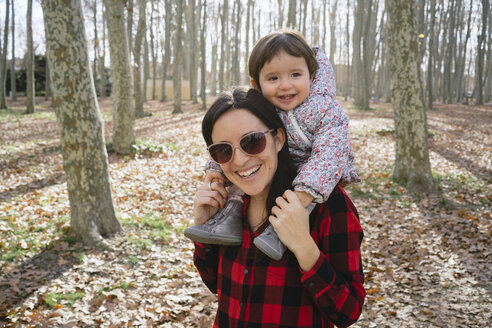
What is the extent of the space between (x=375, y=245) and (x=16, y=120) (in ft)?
61.7

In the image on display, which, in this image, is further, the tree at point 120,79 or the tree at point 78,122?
the tree at point 120,79

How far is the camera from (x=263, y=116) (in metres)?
1.54

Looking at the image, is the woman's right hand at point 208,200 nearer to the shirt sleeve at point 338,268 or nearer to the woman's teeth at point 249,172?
the woman's teeth at point 249,172

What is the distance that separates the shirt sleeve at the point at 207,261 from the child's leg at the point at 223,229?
0.58 feet

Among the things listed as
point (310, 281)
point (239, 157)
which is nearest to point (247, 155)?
point (239, 157)

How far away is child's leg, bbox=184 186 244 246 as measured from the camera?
4.99 feet

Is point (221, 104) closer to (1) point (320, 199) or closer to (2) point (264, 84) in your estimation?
(2) point (264, 84)

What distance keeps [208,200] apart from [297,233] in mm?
516

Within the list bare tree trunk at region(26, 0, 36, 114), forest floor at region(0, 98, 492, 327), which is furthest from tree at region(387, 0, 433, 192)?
bare tree trunk at region(26, 0, 36, 114)

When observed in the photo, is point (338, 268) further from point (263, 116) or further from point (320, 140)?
point (263, 116)

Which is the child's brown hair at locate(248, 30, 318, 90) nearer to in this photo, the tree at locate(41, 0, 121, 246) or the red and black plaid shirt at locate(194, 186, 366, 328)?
the red and black plaid shirt at locate(194, 186, 366, 328)

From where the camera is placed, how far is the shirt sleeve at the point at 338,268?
1.34 metres

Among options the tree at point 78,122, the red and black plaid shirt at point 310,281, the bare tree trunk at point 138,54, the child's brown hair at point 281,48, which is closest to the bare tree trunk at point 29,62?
the bare tree trunk at point 138,54

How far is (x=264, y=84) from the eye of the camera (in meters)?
1.75
